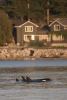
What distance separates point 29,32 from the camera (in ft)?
238

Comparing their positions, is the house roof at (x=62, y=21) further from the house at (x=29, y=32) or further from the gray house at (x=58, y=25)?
the house at (x=29, y=32)

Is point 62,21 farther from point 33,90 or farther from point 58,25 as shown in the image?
point 33,90

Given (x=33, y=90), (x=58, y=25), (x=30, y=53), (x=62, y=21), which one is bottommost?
(x=30, y=53)

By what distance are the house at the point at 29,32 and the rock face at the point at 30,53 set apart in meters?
15.2

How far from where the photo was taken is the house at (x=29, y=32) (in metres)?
70.8

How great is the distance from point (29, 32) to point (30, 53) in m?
18.2

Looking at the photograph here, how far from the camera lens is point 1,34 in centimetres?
6253

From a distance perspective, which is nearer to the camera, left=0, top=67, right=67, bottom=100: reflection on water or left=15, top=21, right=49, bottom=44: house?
left=0, top=67, right=67, bottom=100: reflection on water

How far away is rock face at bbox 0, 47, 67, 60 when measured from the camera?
53.8m

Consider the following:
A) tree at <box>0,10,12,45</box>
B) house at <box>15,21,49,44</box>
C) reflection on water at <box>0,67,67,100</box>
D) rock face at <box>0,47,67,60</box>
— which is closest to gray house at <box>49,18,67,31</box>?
house at <box>15,21,49,44</box>

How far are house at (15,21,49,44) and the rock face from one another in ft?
50.0

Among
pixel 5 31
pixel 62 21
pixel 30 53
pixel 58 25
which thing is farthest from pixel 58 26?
pixel 30 53

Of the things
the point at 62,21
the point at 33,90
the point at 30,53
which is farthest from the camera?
the point at 62,21

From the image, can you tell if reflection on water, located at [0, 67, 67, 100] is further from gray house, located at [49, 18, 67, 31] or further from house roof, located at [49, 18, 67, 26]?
house roof, located at [49, 18, 67, 26]
